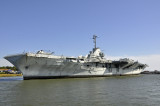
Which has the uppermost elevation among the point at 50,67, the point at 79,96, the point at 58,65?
the point at 58,65

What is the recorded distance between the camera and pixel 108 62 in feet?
111

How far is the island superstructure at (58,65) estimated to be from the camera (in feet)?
78.6

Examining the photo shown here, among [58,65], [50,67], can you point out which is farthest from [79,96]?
[58,65]

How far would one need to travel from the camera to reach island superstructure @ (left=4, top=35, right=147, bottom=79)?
23953mm

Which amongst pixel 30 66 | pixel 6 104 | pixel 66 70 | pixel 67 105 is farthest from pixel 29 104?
pixel 66 70

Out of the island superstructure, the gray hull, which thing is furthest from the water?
the island superstructure

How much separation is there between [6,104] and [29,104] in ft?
3.94

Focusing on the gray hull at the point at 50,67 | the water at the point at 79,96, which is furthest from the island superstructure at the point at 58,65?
the water at the point at 79,96

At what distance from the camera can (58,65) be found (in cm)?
2631

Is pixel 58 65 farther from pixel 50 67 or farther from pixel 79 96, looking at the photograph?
pixel 79 96

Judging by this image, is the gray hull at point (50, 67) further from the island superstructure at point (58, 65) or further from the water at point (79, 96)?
the water at point (79, 96)

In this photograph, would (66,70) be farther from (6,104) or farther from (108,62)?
(6,104)

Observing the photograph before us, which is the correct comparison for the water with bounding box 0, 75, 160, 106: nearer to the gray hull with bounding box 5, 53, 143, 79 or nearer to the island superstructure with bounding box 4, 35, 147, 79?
the gray hull with bounding box 5, 53, 143, 79

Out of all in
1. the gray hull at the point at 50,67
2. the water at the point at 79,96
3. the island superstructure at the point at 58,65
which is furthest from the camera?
the island superstructure at the point at 58,65
